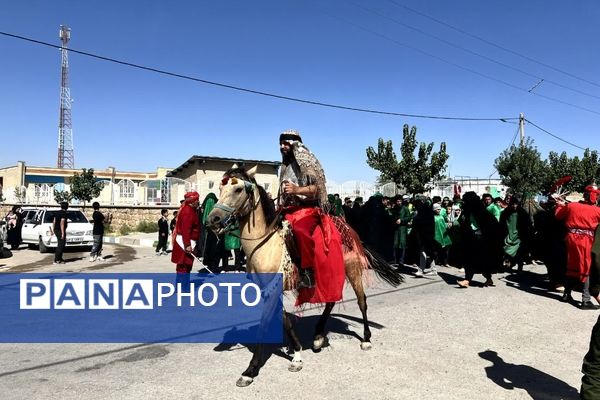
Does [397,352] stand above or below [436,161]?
below

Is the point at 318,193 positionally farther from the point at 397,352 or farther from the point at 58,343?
the point at 58,343

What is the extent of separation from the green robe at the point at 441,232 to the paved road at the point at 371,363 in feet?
14.7

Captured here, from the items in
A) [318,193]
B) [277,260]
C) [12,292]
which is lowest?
[12,292]

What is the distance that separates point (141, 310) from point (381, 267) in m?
4.04

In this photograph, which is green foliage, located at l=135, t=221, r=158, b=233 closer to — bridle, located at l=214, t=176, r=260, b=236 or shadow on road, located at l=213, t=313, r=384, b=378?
shadow on road, located at l=213, t=313, r=384, b=378

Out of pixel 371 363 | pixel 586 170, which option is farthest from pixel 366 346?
pixel 586 170

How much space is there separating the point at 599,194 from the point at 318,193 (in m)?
5.53

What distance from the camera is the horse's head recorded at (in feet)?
13.4

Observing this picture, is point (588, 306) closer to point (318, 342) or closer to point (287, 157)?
point (318, 342)

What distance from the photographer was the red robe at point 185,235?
7.87 metres

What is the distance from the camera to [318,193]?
495 centimetres

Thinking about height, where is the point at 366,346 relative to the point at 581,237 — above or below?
below

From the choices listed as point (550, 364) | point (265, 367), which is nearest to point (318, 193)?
point (265, 367)

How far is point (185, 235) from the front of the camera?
7.89 meters
